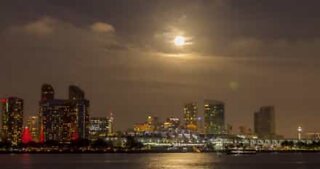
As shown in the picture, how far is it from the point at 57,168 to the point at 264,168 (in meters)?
45.3

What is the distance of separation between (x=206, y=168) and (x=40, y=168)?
3657cm

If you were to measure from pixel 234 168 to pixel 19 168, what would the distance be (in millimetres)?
46662

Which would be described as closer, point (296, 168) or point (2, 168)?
point (2, 168)

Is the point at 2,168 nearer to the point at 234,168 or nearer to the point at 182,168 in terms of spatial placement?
the point at 182,168

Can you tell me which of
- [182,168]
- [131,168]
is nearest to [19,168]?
[131,168]

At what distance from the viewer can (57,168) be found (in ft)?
497

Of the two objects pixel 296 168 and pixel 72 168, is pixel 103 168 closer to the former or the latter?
pixel 72 168

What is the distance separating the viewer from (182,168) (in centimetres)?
14662

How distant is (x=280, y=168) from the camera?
501 feet

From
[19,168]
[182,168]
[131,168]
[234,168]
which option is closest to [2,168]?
[19,168]

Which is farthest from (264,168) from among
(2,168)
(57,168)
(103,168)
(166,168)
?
(2,168)

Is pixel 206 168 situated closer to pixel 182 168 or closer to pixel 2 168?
pixel 182 168

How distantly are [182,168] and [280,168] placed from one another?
74.4ft

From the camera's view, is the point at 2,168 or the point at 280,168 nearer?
the point at 2,168
